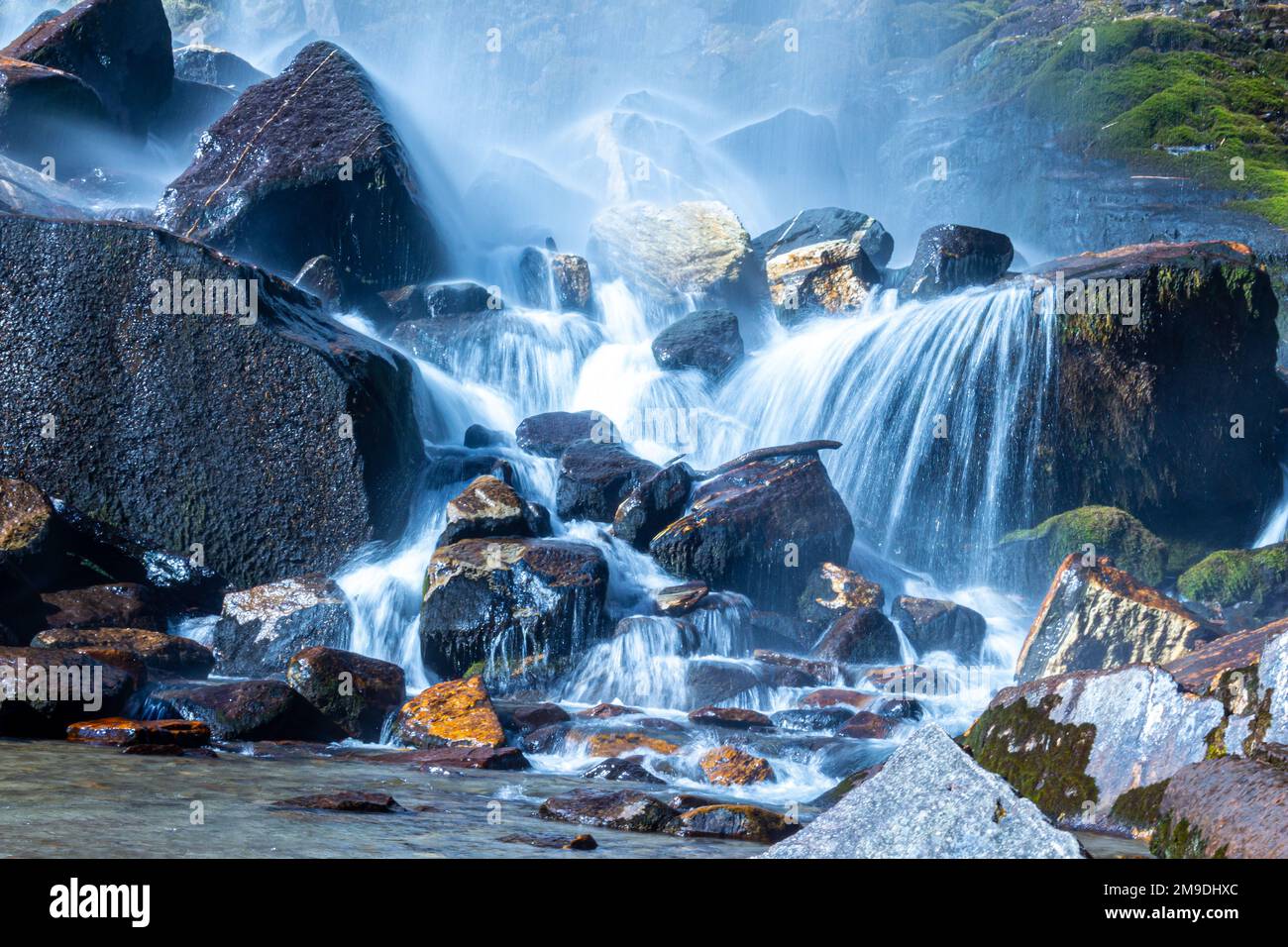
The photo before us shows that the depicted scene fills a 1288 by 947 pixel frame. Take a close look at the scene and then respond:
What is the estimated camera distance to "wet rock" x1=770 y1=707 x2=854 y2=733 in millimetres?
9664

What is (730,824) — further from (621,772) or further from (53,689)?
(53,689)

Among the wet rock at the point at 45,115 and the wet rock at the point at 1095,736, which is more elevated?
the wet rock at the point at 45,115

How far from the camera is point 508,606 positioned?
1144cm

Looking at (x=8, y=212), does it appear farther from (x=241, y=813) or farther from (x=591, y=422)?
(x=241, y=813)

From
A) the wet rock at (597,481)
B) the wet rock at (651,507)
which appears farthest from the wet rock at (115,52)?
the wet rock at (651,507)

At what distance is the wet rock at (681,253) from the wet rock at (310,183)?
209 inches

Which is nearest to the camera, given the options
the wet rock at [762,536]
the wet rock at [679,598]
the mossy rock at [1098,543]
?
the wet rock at [679,598]

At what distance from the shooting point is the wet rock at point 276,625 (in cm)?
1135

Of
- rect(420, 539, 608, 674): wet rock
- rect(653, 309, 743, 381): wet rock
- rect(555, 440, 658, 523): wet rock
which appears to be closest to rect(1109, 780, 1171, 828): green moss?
rect(420, 539, 608, 674): wet rock

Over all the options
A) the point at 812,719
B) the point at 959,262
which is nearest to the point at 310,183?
the point at 959,262

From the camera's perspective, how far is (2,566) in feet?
35.0

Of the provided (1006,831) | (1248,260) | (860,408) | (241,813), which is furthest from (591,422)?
(1006,831)

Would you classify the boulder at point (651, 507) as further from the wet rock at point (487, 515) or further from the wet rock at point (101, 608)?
the wet rock at point (101, 608)

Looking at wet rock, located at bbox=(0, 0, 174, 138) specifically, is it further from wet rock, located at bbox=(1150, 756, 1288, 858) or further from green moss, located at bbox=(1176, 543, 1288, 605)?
wet rock, located at bbox=(1150, 756, 1288, 858)
